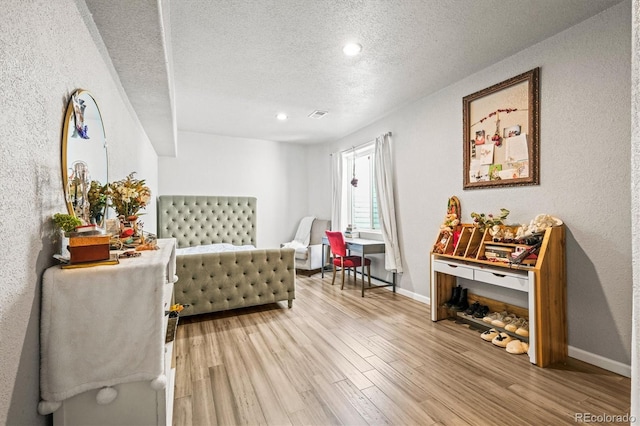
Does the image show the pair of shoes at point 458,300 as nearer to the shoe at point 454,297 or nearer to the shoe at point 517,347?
the shoe at point 454,297

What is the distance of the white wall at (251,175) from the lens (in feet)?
16.4

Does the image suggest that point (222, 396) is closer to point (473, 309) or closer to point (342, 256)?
point (473, 309)

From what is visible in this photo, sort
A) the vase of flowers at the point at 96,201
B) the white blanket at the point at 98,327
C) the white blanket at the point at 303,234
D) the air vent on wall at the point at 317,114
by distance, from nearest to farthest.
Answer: the white blanket at the point at 98,327, the vase of flowers at the point at 96,201, the air vent on wall at the point at 317,114, the white blanket at the point at 303,234

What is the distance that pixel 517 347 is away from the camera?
2.28 meters

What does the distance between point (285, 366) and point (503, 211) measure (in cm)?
223

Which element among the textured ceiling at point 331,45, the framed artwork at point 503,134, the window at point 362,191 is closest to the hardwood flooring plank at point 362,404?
the framed artwork at point 503,134

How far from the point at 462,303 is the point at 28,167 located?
10.6 ft

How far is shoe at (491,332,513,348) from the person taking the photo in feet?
7.78

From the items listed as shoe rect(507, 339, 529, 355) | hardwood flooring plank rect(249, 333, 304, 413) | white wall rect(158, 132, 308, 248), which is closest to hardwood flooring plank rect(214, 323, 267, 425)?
hardwood flooring plank rect(249, 333, 304, 413)

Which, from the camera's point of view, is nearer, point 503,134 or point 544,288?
point 544,288

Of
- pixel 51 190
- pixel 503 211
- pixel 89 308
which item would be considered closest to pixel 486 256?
pixel 503 211

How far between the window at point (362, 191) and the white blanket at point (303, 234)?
80 centimetres

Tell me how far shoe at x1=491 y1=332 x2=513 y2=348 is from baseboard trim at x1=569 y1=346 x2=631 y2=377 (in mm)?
412

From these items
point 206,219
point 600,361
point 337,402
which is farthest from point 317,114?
point 600,361
